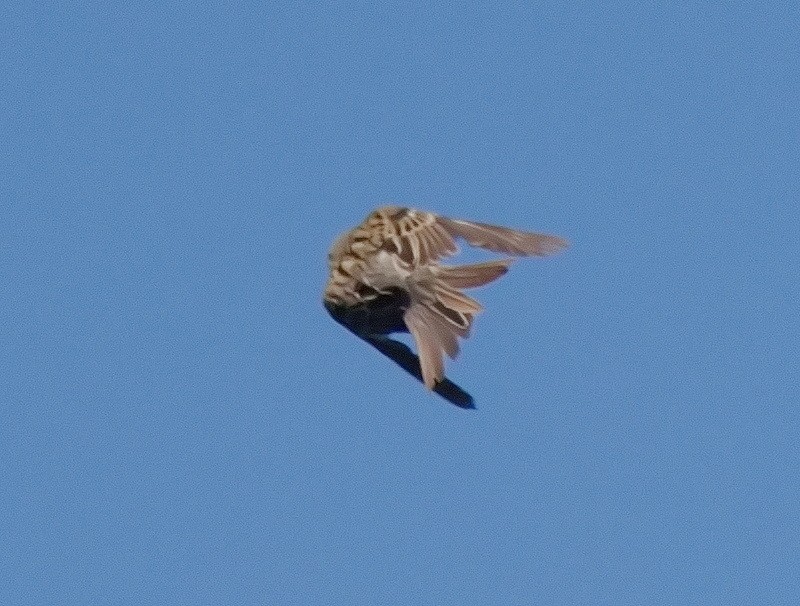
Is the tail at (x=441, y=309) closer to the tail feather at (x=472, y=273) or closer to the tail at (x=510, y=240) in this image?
the tail feather at (x=472, y=273)

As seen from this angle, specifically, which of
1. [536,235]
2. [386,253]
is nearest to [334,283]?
[386,253]

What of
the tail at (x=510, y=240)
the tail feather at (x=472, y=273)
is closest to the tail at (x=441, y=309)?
the tail feather at (x=472, y=273)

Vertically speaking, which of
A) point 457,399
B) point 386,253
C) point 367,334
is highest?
point 386,253

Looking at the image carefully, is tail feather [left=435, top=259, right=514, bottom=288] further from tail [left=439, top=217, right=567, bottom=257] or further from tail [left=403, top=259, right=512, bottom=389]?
tail [left=439, top=217, right=567, bottom=257]

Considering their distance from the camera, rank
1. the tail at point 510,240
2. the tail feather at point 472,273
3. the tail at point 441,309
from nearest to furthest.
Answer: the tail at point 441,309
the tail feather at point 472,273
the tail at point 510,240

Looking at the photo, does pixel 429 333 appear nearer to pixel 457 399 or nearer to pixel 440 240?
pixel 457 399

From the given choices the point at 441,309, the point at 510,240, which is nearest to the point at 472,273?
the point at 441,309

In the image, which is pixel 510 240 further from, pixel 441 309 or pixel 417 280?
pixel 441 309
